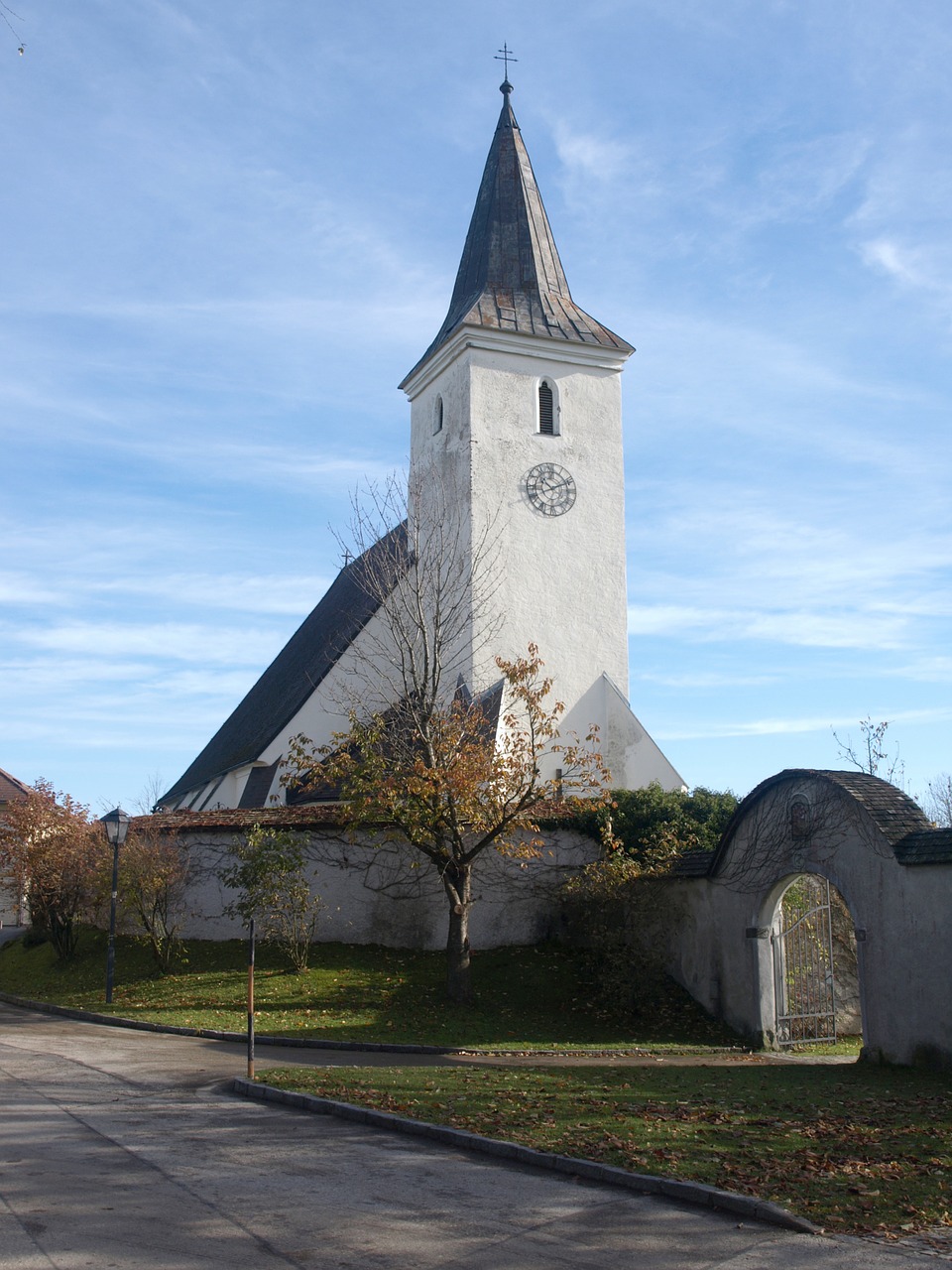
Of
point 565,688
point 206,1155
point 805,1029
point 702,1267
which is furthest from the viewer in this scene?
point 565,688

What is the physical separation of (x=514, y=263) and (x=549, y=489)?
6.70 metres

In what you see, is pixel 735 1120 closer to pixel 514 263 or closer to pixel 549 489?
pixel 549 489

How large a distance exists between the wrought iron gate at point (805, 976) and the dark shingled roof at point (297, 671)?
9.39 m

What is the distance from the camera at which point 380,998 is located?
64.0ft

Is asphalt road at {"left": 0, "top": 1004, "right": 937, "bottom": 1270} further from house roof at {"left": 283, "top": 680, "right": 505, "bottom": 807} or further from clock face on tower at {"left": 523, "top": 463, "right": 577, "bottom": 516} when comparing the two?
clock face on tower at {"left": 523, "top": 463, "right": 577, "bottom": 516}

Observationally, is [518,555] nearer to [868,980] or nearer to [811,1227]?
[868,980]

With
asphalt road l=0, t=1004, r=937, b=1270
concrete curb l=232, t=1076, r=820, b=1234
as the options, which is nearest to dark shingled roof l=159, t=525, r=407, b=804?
concrete curb l=232, t=1076, r=820, b=1234

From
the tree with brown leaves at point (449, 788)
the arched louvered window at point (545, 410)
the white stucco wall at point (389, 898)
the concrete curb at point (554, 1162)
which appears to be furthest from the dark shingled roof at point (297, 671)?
the concrete curb at point (554, 1162)

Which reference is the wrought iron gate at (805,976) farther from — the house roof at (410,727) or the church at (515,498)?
the church at (515,498)

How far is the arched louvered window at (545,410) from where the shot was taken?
31359 mm

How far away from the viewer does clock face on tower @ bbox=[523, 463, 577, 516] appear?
3061 cm

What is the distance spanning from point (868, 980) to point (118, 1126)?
9.47m

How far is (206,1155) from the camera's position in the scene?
8.66 m

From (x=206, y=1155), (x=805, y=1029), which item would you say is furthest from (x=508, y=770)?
(x=206, y=1155)
